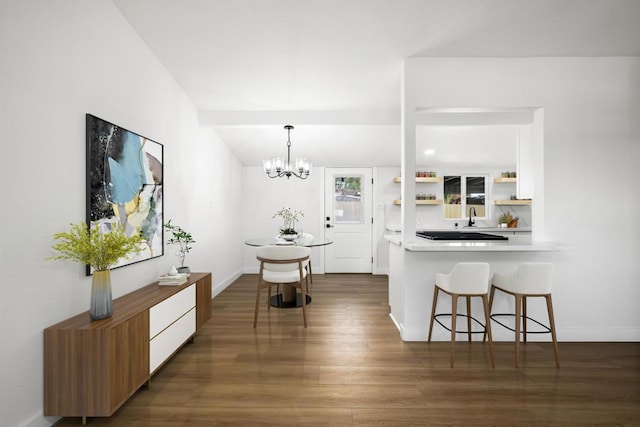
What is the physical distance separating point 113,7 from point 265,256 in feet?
7.90

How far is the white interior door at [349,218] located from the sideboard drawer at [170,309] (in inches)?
133

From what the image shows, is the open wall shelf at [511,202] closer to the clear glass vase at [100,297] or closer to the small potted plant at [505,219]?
the small potted plant at [505,219]

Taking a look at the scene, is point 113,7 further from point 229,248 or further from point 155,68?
point 229,248

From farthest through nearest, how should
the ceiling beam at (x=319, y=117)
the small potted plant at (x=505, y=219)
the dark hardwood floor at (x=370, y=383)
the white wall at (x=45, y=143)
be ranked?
the small potted plant at (x=505, y=219), the ceiling beam at (x=319, y=117), the dark hardwood floor at (x=370, y=383), the white wall at (x=45, y=143)

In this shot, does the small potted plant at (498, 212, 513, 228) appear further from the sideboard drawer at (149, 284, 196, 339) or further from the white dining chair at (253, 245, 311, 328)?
the sideboard drawer at (149, 284, 196, 339)

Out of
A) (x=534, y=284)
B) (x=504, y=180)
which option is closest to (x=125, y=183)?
(x=534, y=284)

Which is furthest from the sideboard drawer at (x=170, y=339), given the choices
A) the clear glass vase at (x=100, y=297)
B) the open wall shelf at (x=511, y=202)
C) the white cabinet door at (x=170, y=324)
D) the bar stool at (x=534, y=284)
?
the open wall shelf at (x=511, y=202)

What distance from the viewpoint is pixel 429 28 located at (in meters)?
2.50

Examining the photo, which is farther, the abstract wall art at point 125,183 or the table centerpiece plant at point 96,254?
the abstract wall art at point 125,183

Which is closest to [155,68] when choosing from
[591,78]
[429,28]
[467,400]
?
[429,28]

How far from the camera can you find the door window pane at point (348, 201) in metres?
5.84

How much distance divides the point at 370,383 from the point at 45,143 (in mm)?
2466

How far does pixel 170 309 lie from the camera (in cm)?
237

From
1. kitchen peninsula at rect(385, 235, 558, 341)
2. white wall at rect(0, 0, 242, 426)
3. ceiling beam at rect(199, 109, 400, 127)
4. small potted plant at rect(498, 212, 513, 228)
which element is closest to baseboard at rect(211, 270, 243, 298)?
white wall at rect(0, 0, 242, 426)
